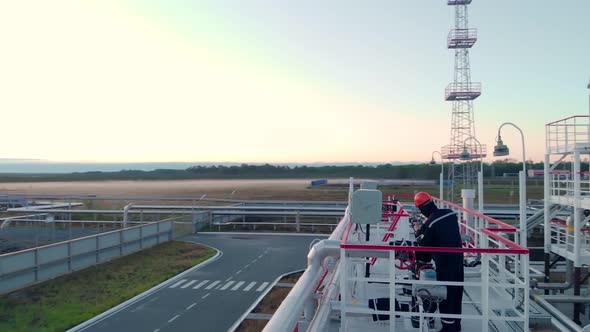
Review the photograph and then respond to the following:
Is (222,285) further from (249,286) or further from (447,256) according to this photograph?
(447,256)

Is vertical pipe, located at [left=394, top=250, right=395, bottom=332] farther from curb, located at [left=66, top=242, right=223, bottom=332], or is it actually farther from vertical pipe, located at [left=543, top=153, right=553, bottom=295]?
vertical pipe, located at [left=543, top=153, right=553, bottom=295]

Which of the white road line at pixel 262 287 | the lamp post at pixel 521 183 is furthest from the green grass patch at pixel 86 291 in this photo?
the lamp post at pixel 521 183

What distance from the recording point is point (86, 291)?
14.4m

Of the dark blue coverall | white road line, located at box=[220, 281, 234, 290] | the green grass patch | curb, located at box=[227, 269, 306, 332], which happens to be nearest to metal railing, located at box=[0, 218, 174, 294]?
the green grass patch

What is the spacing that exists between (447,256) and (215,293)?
35.4ft

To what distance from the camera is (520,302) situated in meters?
7.79

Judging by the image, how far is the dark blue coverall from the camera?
16.9ft

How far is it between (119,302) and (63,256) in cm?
421

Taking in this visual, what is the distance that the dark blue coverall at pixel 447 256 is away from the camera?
5.14m

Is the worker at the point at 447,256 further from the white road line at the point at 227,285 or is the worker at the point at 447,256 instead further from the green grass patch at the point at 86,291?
the white road line at the point at 227,285

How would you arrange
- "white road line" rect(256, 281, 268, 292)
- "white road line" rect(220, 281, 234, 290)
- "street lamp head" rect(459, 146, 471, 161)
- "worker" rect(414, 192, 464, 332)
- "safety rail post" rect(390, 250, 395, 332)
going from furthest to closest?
"street lamp head" rect(459, 146, 471, 161), "white road line" rect(220, 281, 234, 290), "white road line" rect(256, 281, 268, 292), "worker" rect(414, 192, 464, 332), "safety rail post" rect(390, 250, 395, 332)

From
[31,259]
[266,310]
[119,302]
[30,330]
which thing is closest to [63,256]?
[31,259]

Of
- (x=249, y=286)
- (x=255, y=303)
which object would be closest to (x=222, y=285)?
(x=249, y=286)

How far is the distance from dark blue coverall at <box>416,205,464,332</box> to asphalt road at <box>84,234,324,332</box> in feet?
24.3
